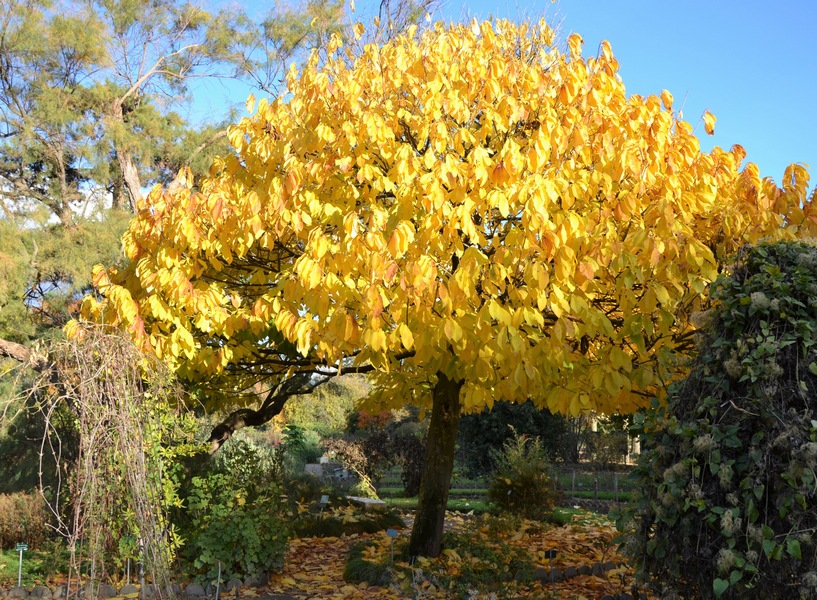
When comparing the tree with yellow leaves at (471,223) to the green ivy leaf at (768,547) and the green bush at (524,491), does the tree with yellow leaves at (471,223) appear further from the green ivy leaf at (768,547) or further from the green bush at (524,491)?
the green bush at (524,491)

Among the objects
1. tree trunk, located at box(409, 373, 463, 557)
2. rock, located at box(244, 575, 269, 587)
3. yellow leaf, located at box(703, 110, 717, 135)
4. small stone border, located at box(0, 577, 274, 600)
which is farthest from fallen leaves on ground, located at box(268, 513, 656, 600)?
yellow leaf, located at box(703, 110, 717, 135)

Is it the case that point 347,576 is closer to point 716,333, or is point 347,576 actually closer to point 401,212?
point 401,212

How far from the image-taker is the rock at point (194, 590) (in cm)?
593

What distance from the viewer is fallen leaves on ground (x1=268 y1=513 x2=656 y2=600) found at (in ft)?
18.6

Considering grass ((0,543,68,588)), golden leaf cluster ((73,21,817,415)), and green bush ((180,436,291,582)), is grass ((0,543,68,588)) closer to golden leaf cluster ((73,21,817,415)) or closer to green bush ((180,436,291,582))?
green bush ((180,436,291,582))

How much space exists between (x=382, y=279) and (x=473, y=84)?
1.77 metres

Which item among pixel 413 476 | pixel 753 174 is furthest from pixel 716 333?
pixel 413 476

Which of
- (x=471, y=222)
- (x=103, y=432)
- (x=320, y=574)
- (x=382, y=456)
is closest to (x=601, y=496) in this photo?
(x=382, y=456)

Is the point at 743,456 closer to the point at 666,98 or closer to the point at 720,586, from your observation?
the point at 720,586

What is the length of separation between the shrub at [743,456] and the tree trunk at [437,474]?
3728 millimetres

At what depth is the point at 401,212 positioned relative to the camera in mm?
4523

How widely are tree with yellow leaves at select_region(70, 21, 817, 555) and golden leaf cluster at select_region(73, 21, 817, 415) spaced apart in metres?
0.02

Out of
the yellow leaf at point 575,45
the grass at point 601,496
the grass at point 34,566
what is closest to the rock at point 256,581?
the grass at point 34,566

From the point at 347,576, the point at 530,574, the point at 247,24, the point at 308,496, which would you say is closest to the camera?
the point at 530,574
